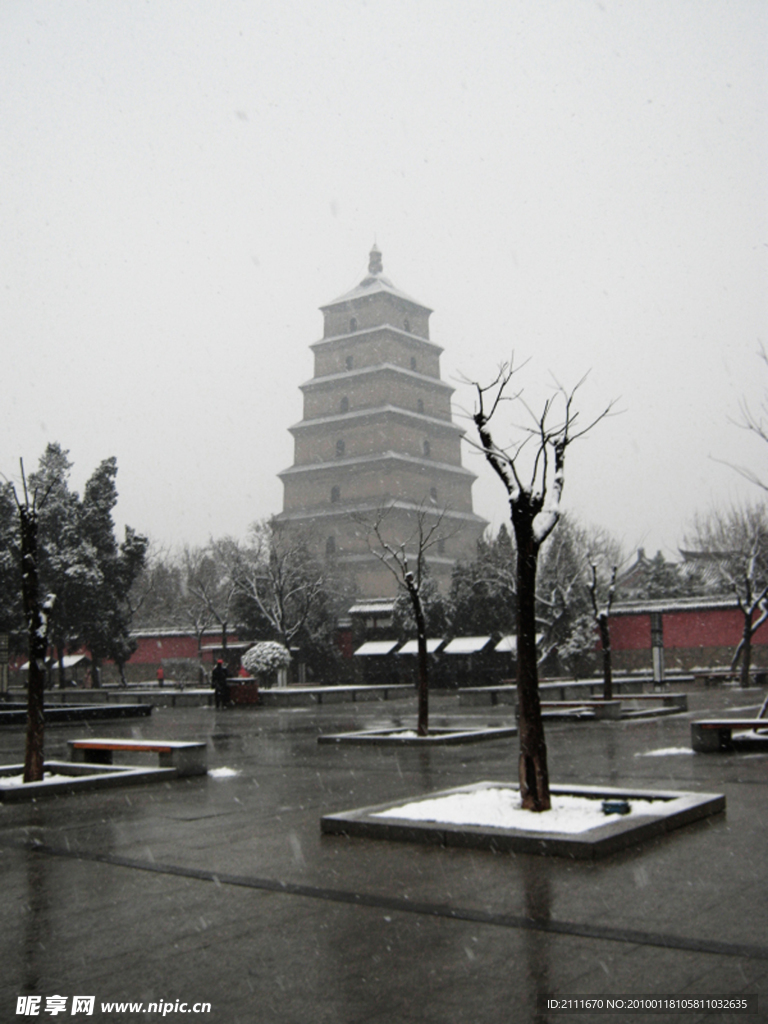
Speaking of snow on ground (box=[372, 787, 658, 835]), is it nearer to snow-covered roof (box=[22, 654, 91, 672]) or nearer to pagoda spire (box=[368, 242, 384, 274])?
snow-covered roof (box=[22, 654, 91, 672])

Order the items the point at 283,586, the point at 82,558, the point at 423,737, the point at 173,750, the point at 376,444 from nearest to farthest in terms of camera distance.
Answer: the point at 173,750 → the point at 423,737 → the point at 82,558 → the point at 283,586 → the point at 376,444

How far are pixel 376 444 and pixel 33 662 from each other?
47468 millimetres

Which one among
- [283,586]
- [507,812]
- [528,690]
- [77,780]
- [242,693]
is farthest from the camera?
[283,586]

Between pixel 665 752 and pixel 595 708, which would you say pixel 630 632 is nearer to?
pixel 595 708

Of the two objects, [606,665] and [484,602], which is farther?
[484,602]

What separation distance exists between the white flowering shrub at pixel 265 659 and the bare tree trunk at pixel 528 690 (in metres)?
24.9

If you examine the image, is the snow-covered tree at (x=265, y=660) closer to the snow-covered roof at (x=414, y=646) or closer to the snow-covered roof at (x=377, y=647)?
the snow-covered roof at (x=377, y=647)

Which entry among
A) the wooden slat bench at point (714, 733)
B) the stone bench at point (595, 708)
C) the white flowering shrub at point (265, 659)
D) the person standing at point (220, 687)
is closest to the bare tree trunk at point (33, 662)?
the wooden slat bench at point (714, 733)

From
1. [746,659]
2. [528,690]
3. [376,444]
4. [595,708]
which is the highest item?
[376,444]

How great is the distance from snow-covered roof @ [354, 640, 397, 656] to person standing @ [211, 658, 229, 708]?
11557 millimetres

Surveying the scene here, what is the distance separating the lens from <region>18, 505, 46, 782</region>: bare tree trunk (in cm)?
1015

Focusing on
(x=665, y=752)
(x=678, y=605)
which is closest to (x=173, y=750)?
(x=665, y=752)

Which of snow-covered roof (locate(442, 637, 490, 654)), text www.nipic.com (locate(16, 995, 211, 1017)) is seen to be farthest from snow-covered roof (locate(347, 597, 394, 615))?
text www.nipic.com (locate(16, 995, 211, 1017))

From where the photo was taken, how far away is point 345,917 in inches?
194
